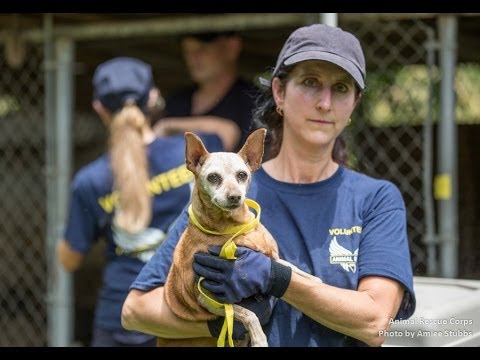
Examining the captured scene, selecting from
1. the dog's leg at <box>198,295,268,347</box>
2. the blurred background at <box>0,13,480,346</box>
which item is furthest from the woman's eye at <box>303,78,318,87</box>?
the blurred background at <box>0,13,480,346</box>

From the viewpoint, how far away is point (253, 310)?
1740 mm

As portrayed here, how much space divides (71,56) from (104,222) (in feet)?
3.90

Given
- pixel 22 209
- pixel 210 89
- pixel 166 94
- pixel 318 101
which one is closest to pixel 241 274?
pixel 318 101

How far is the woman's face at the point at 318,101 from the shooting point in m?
1.80

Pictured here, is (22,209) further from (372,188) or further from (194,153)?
(194,153)

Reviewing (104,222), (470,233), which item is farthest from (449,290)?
(470,233)

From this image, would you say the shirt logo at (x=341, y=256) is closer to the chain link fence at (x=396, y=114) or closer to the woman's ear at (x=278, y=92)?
the woman's ear at (x=278, y=92)

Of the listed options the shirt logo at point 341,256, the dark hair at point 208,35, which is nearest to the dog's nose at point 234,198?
the shirt logo at point 341,256

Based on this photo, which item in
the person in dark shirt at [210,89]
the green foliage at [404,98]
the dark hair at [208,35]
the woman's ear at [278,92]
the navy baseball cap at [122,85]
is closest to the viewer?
the woman's ear at [278,92]

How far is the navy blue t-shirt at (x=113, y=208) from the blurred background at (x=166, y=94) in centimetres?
67

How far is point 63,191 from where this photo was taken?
13.7ft
